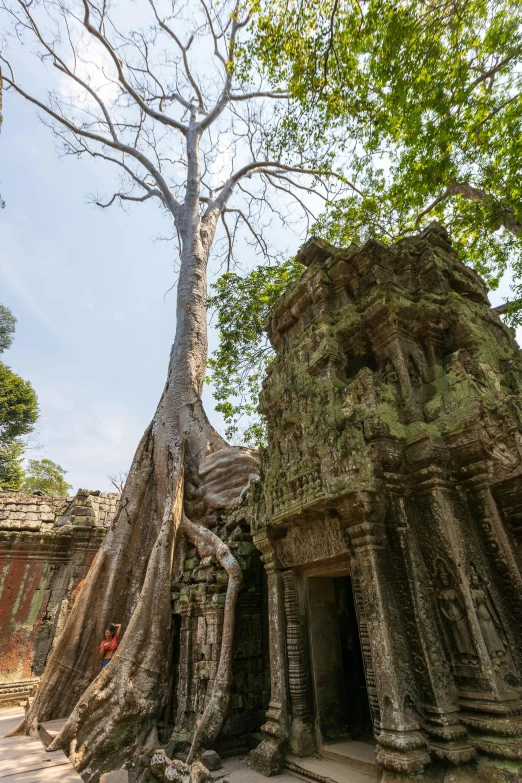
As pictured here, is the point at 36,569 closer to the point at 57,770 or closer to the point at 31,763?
the point at 31,763

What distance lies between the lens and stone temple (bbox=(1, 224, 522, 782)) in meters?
3.24

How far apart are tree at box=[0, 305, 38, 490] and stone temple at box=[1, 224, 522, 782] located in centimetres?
2070

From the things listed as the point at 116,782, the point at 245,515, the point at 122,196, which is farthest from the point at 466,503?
the point at 122,196

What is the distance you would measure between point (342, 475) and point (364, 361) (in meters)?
1.78

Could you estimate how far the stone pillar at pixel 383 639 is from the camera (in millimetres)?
3043

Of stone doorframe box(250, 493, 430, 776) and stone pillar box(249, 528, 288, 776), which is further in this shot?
stone pillar box(249, 528, 288, 776)

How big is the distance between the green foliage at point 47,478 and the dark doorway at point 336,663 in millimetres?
25497

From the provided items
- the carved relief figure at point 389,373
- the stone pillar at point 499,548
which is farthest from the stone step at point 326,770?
the carved relief figure at point 389,373

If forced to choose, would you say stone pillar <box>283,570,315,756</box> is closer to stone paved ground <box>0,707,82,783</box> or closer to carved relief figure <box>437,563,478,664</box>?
carved relief figure <box>437,563,478,664</box>

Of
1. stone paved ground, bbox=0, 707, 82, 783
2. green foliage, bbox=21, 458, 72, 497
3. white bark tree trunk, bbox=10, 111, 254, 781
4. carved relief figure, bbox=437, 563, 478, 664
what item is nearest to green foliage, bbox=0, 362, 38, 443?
A: green foliage, bbox=21, 458, 72, 497

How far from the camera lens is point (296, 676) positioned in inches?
171

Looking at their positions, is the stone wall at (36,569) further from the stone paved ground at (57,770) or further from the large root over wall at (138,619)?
the stone paved ground at (57,770)

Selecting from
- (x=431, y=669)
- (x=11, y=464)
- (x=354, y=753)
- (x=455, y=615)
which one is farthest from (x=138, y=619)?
(x=11, y=464)

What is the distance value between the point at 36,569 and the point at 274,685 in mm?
6957
